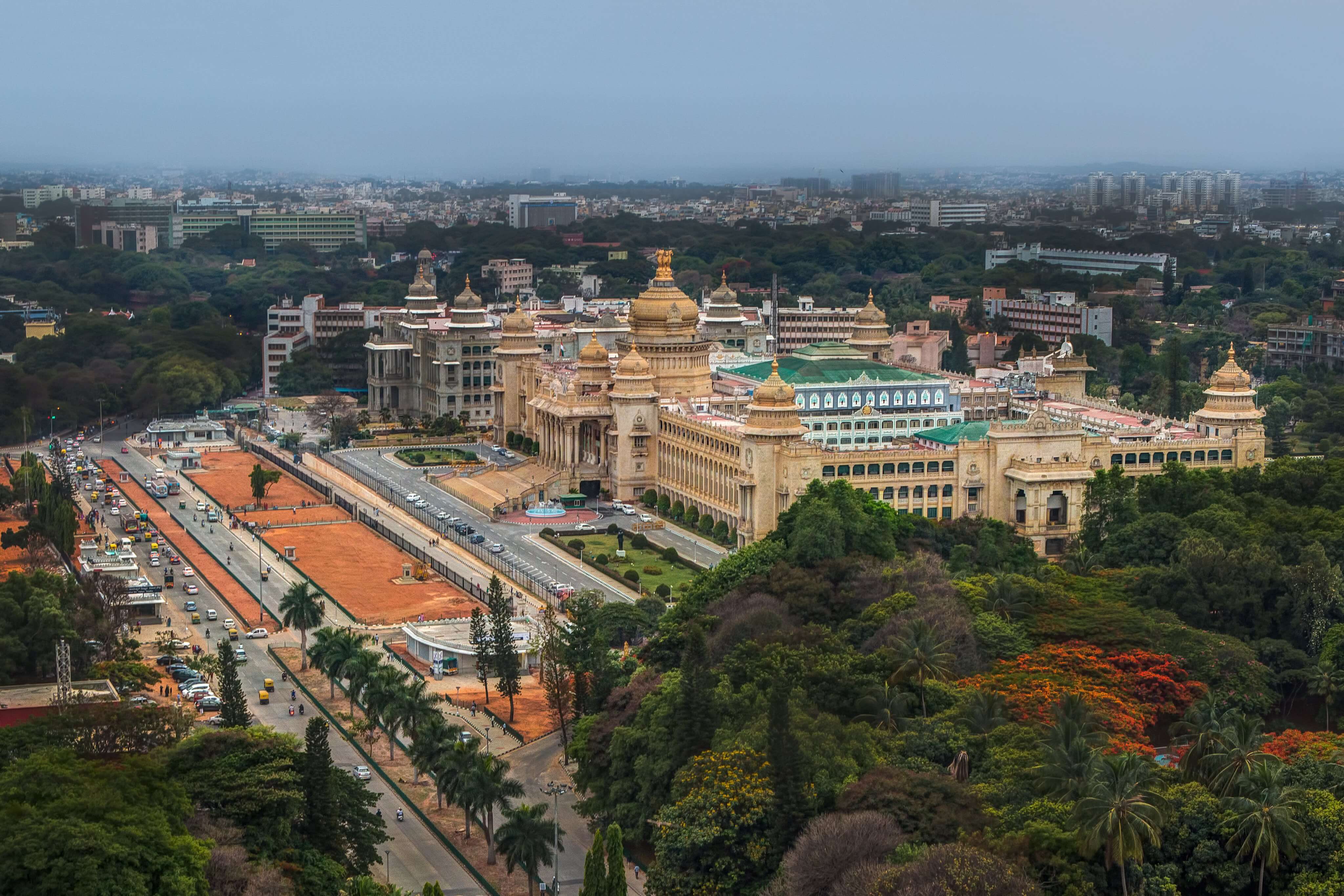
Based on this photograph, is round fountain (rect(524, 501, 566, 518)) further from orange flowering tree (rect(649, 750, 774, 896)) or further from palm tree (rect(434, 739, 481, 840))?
orange flowering tree (rect(649, 750, 774, 896))

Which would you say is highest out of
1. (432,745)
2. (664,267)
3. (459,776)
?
(664,267)

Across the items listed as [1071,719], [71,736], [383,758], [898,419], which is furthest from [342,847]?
[898,419]

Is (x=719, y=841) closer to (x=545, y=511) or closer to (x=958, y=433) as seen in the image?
(x=958, y=433)

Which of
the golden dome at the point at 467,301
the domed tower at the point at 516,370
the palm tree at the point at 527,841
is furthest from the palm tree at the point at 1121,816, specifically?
the golden dome at the point at 467,301

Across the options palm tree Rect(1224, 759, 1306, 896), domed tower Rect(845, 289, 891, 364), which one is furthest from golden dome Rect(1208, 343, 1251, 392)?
palm tree Rect(1224, 759, 1306, 896)

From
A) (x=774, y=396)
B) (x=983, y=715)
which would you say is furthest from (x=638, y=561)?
(x=983, y=715)

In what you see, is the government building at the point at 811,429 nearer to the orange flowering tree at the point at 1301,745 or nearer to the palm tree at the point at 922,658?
the palm tree at the point at 922,658
